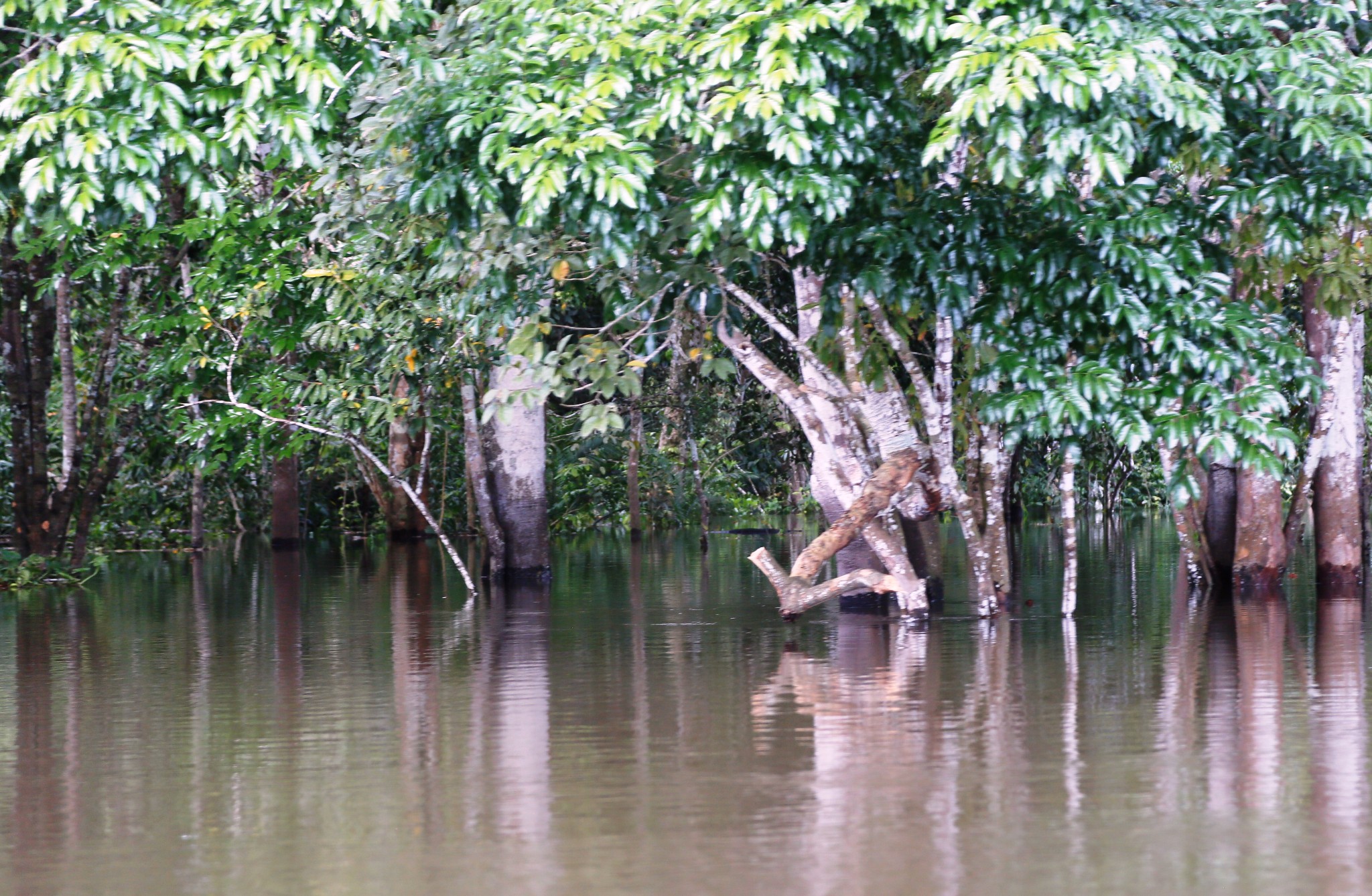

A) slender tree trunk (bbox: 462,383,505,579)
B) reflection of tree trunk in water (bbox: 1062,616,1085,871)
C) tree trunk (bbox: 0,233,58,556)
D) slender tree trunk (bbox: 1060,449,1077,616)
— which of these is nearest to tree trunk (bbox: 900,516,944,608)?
slender tree trunk (bbox: 1060,449,1077,616)

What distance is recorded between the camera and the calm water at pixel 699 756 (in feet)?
17.7

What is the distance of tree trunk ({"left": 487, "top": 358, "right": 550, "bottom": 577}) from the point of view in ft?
60.0

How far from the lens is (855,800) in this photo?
6.23 m

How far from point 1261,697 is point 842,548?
171 inches

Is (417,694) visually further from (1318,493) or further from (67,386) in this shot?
(67,386)

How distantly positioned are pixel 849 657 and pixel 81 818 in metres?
5.56

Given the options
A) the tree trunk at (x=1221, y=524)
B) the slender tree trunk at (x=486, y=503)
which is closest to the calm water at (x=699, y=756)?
the tree trunk at (x=1221, y=524)

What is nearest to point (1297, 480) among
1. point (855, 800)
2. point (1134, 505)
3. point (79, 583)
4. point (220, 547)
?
point (855, 800)

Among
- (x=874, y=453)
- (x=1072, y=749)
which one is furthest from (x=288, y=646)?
(x=1072, y=749)

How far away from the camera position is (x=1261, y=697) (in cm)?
864

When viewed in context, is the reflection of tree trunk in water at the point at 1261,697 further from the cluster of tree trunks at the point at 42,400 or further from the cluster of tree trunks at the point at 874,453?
the cluster of tree trunks at the point at 42,400

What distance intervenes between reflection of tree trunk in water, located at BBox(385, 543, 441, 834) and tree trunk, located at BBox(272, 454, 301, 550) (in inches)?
335

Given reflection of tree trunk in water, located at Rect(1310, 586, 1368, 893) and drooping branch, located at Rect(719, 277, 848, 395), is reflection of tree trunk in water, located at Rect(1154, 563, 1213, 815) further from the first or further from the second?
drooping branch, located at Rect(719, 277, 848, 395)

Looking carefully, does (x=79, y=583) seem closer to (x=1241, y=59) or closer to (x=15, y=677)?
(x=15, y=677)
